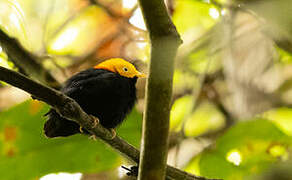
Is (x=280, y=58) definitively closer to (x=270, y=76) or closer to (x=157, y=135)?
(x=270, y=76)

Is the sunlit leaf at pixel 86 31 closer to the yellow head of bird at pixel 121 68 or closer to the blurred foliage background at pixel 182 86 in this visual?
the blurred foliage background at pixel 182 86

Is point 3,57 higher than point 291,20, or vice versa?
point 3,57

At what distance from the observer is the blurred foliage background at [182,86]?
2504 millimetres

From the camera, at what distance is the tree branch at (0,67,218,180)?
1.33m

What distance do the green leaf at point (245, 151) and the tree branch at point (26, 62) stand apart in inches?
47.9

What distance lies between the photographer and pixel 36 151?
2539 millimetres

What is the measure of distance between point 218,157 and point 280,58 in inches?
50.5

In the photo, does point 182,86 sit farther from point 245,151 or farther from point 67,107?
point 67,107

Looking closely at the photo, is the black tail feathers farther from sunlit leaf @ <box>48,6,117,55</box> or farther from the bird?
sunlit leaf @ <box>48,6,117,55</box>

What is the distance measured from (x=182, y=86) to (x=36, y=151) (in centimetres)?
168

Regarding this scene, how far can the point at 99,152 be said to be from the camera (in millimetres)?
2615

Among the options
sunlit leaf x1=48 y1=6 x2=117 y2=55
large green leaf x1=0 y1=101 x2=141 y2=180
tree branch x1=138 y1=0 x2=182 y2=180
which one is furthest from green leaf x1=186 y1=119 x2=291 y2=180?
sunlit leaf x1=48 y1=6 x2=117 y2=55

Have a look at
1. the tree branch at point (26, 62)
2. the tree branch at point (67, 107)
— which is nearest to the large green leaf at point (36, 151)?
the tree branch at point (26, 62)

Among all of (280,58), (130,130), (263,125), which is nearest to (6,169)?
(130,130)
